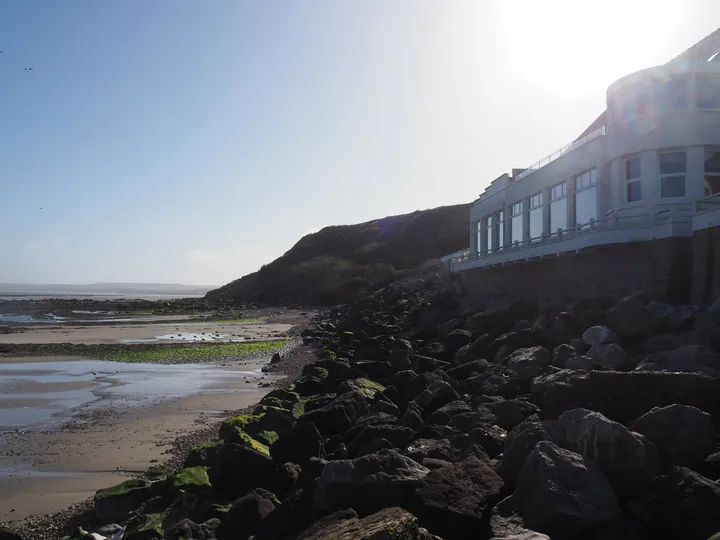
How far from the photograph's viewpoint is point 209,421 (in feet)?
54.5

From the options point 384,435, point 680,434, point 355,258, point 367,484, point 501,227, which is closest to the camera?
point 680,434

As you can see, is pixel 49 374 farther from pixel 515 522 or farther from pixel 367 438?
pixel 515 522

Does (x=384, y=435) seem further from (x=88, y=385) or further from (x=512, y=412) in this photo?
(x=88, y=385)

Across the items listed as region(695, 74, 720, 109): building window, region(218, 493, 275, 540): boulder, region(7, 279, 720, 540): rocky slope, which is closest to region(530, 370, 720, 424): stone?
region(7, 279, 720, 540): rocky slope

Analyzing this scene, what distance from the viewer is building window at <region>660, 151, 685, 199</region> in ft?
55.4

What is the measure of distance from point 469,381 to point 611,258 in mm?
6629

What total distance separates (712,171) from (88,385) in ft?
71.3

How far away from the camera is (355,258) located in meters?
95.4

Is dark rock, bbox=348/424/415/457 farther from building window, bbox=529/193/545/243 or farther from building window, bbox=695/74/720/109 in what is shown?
building window, bbox=529/193/545/243

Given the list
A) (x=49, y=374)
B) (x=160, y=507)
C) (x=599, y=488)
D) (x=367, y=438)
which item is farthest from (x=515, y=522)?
(x=49, y=374)

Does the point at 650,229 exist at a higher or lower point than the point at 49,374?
higher

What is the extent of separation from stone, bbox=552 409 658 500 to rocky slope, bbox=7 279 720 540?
0.5 inches

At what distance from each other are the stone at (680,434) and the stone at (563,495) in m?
1.07

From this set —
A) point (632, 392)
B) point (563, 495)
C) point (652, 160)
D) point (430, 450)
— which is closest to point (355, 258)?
point (652, 160)
